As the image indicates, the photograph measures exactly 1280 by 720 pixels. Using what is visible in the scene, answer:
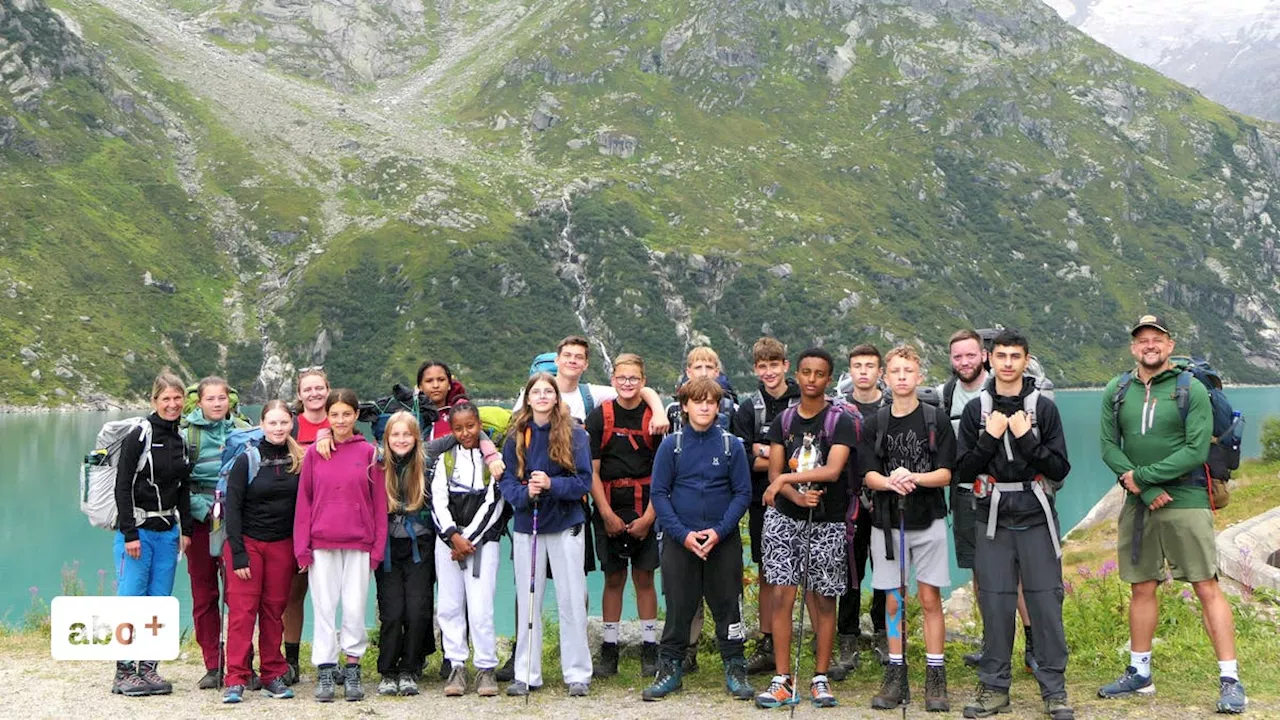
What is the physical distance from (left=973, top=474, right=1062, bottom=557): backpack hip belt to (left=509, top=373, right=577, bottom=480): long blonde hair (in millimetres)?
3012

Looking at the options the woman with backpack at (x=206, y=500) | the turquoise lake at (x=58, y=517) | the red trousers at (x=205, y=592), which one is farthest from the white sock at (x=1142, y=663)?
the turquoise lake at (x=58, y=517)

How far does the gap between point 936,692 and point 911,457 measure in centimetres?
165

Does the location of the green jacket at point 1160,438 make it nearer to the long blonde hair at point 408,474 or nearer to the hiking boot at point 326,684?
the long blonde hair at point 408,474

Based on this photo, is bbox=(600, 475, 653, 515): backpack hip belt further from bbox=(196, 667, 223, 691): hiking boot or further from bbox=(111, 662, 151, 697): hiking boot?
bbox=(111, 662, 151, 697): hiking boot

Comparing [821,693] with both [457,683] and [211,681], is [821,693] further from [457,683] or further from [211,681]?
[211,681]

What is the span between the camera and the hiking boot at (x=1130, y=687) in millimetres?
7031

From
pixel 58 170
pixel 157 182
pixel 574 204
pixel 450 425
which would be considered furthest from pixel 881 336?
pixel 450 425

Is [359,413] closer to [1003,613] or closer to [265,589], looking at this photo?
[265,589]

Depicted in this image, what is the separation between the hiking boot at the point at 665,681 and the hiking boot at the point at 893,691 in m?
1.51

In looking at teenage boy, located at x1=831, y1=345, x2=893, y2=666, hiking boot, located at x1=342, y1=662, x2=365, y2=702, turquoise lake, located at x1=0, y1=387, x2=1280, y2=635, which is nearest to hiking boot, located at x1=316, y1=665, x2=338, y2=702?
hiking boot, located at x1=342, y1=662, x2=365, y2=702

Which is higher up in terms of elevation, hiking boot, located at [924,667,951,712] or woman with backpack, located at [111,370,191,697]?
woman with backpack, located at [111,370,191,697]

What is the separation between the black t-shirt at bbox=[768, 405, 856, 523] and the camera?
23.2 feet

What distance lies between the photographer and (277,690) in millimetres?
7703

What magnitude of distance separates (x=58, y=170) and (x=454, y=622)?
18435cm
